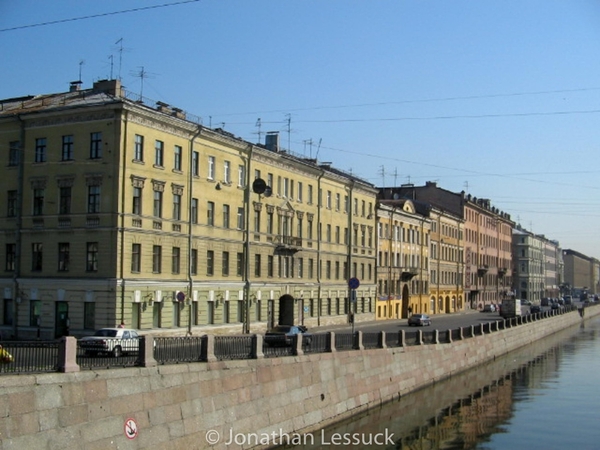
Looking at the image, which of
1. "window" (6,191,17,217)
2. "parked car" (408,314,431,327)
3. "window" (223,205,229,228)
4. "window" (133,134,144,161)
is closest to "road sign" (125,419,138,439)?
"window" (133,134,144,161)

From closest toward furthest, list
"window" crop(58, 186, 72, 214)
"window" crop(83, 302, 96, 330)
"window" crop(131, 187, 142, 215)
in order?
1. "window" crop(83, 302, 96, 330)
2. "window" crop(131, 187, 142, 215)
3. "window" crop(58, 186, 72, 214)

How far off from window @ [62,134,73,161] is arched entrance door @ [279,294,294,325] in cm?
1967

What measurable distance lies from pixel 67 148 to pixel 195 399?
73.0 ft

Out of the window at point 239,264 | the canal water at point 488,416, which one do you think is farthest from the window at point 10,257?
the canal water at point 488,416

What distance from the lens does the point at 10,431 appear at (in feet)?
48.8

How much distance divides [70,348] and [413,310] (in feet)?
210

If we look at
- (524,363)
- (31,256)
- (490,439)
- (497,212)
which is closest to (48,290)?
(31,256)

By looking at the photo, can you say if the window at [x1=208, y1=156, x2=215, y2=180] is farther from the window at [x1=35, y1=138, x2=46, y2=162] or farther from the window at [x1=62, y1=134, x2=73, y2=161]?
the window at [x1=35, y1=138, x2=46, y2=162]

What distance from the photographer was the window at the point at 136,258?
124 ft

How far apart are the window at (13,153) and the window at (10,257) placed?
4257 millimetres

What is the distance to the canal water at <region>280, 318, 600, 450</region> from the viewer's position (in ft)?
82.9

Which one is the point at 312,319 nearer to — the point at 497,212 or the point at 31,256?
the point at 31,256

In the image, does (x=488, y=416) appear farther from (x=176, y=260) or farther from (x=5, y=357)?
(x=5, y=357)

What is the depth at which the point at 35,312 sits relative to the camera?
3909 centimetres
